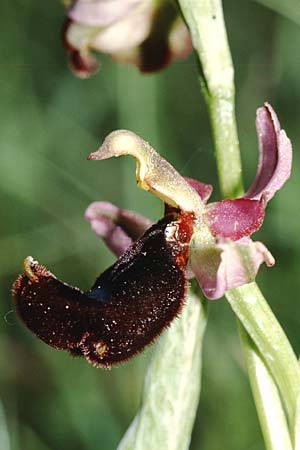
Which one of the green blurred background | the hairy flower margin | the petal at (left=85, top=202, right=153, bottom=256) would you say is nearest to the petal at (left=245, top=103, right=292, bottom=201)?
the hairy flower margin

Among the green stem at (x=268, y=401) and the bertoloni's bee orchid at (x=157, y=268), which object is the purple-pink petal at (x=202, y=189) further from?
the green stem at (x=268, y=401)

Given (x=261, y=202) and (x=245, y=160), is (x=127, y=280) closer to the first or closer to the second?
(x=261, y=202)

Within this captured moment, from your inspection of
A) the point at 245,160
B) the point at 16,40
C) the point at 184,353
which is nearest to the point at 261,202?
the point at 184,353

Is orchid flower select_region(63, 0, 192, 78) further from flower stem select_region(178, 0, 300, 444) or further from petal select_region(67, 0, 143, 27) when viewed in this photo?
flower stem select_region(178, 0, 300, 444)

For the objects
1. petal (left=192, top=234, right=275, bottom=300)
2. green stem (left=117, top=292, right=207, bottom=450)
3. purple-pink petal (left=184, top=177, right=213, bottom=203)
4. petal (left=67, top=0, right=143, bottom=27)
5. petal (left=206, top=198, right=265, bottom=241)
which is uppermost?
petal (left=67, top=0, right=143, bottom=27)

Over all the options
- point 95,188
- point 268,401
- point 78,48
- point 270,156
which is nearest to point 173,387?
point 268,401

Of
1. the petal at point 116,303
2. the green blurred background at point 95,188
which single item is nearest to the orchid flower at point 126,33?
the petal at point 116,303

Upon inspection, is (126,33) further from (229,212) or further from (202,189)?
(229,212)
